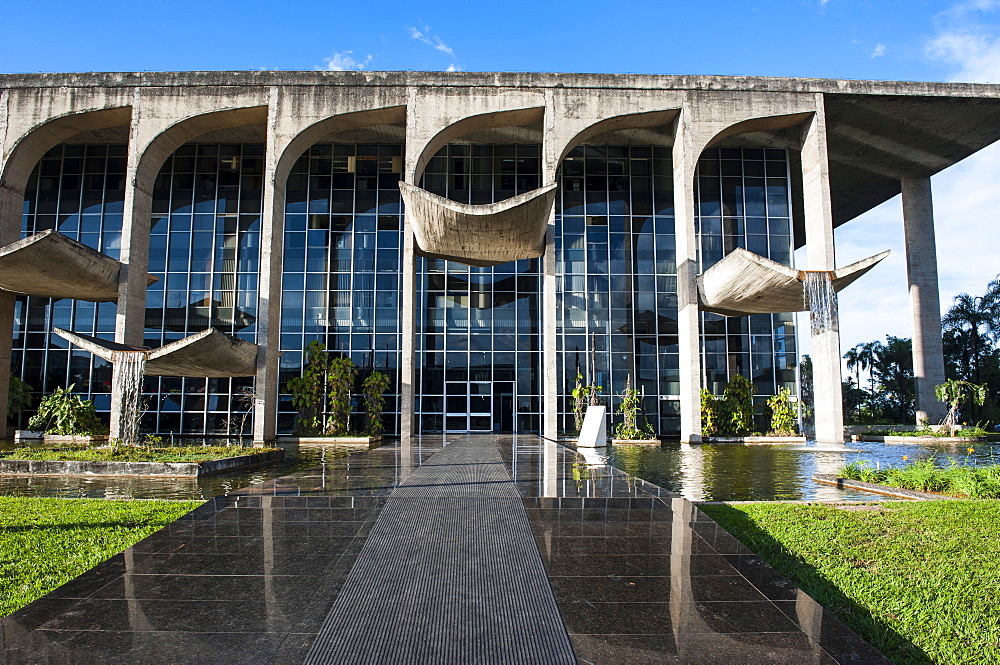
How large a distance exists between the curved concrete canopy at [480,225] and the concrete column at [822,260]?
10254mm

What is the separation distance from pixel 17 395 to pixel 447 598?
28.5 meters

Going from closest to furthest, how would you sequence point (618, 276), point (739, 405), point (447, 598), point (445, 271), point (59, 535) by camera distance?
point (447, 598)
point (59, 535)
point (739, 405)
point (618, 276)
point (445, 271)

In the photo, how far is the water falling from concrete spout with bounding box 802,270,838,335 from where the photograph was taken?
2119 cm

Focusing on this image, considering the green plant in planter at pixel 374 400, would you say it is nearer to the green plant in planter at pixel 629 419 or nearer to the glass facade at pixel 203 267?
the glass facade at pixel 203 267

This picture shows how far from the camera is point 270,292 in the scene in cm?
2314

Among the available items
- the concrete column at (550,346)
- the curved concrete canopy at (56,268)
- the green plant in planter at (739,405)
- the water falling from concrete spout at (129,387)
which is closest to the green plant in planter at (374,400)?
the concrete column at (550,346)

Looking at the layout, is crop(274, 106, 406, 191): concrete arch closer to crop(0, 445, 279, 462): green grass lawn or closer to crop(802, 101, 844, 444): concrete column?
crop(0, 445, 279, 462): green grass lawn

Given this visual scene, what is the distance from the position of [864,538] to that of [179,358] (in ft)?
57.5

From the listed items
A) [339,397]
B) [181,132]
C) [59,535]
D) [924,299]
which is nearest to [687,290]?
[924,299]

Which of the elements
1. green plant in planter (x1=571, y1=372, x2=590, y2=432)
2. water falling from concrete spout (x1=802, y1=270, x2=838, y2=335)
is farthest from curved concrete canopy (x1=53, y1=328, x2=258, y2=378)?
water falling from concrete spout (x1=802, y1=270, x2=838, y2=335)

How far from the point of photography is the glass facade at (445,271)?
2775 cm

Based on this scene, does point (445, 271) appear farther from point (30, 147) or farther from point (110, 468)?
point (110, 468)

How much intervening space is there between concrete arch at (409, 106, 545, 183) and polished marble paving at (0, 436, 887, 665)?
62.3ft

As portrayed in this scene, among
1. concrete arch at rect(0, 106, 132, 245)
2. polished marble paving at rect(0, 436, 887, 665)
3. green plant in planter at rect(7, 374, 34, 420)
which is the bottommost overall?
polished marble paving at rect(0, 436, 887, 665)
